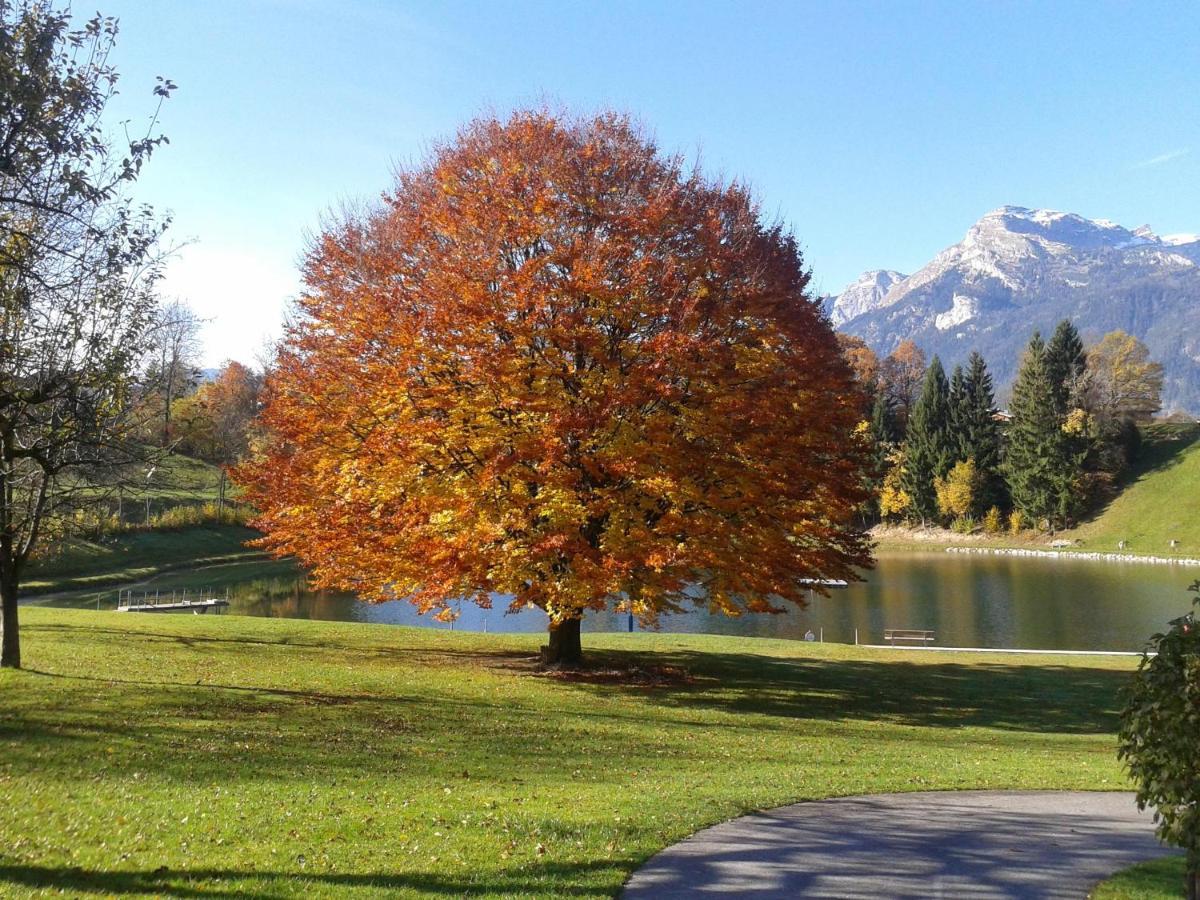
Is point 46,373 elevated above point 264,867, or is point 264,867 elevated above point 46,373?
point 46,373

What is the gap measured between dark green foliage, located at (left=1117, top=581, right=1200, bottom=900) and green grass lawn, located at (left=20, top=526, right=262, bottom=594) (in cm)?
3992

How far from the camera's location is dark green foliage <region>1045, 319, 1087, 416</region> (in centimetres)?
8669

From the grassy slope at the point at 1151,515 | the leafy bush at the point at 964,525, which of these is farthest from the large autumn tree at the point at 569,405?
the leafy bush at the point at 964,525

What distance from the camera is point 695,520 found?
1717cm

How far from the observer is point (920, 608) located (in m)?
45.0

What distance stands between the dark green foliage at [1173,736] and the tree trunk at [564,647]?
50.7 feet

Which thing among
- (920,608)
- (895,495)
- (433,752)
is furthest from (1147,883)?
(895,495)

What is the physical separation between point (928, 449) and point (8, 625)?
8735 cm

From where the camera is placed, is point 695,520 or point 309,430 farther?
point 309,430

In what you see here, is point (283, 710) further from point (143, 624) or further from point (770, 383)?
point (143, 624)

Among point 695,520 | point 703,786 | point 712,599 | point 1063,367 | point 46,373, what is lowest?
point 703,786

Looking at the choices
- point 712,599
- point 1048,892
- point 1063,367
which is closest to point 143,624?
point 712,599

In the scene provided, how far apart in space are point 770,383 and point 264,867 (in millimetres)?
13566

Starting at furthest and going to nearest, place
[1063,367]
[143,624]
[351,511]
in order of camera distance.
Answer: [1063,367] → [143,624] → [351,511]
